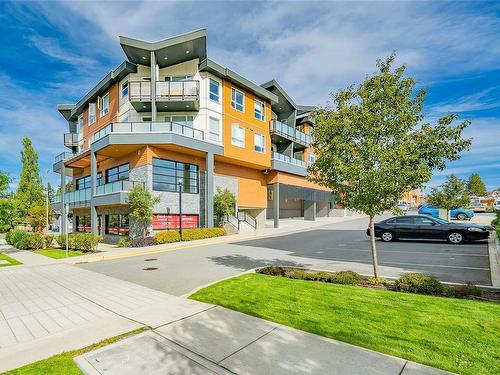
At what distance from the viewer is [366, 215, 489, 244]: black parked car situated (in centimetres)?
1557

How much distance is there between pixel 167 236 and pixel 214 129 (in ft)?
34.5

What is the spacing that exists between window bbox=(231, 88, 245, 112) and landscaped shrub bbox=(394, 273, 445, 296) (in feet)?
76.3

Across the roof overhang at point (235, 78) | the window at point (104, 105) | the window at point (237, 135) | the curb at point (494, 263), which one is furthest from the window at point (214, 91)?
the curb at point (494, 263)

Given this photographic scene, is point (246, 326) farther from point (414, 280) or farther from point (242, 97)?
point (242, 97)

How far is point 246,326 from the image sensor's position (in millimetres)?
5324

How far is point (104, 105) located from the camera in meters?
29.3

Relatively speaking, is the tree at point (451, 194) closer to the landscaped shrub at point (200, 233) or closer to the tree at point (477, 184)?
the landscaped shrub at point (200, 233)

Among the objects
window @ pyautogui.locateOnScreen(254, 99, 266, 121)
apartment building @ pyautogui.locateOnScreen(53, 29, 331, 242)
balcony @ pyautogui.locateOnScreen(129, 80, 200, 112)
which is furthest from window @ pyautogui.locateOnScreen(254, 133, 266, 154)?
balcony @ pyautogui.locateOnScreen(129, 80, 200, 112)

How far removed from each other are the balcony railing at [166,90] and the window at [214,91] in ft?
6.35

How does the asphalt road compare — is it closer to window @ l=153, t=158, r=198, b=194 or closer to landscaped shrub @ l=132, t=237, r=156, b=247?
landscaped shrub @ l=132, t=237, r=156, b=247

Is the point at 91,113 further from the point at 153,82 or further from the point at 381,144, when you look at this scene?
the point at 381,144

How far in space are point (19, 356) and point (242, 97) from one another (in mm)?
27017

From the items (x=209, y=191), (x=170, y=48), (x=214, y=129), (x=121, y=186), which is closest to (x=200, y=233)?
(x=209, y=191)

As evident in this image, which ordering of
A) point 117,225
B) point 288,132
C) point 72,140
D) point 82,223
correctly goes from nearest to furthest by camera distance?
point 117,225 → point 82,223 → point 288,132 → point 72,140
